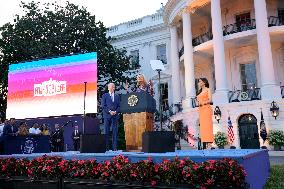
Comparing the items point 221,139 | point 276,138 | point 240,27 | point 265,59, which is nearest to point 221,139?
point 221,139

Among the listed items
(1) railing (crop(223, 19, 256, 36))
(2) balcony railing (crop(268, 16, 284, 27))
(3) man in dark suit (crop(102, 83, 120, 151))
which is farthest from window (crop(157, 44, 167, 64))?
(3) man in dark suit (crop(102, 83, 120, 151))

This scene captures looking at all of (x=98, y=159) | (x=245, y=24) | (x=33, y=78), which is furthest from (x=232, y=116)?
(x=98, y=159)

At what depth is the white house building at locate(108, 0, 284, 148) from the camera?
18797mm

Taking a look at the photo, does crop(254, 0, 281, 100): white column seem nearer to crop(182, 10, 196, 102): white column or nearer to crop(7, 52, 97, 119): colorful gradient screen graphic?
crop(182, 10, 196, 102): white column

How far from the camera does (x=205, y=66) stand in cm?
2566

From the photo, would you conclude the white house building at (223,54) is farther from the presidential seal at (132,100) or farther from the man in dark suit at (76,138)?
the presidential seal at (132,100)

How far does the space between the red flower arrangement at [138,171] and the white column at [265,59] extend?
49.1 ft

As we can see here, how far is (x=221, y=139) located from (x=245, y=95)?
11.6 feet

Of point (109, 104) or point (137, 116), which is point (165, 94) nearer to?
point (109, 104)

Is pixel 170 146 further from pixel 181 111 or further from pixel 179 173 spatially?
pixel 181 111

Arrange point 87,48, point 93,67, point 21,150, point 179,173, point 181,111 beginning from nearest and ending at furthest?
point 179,173 < point 21,150 < point 93,67 < point 181,111 < point 87,48

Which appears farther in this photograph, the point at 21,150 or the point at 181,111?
the point at 181,111

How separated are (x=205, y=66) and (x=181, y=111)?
5.10 metres

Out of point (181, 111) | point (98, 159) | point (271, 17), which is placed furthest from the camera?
point (181, 111)
